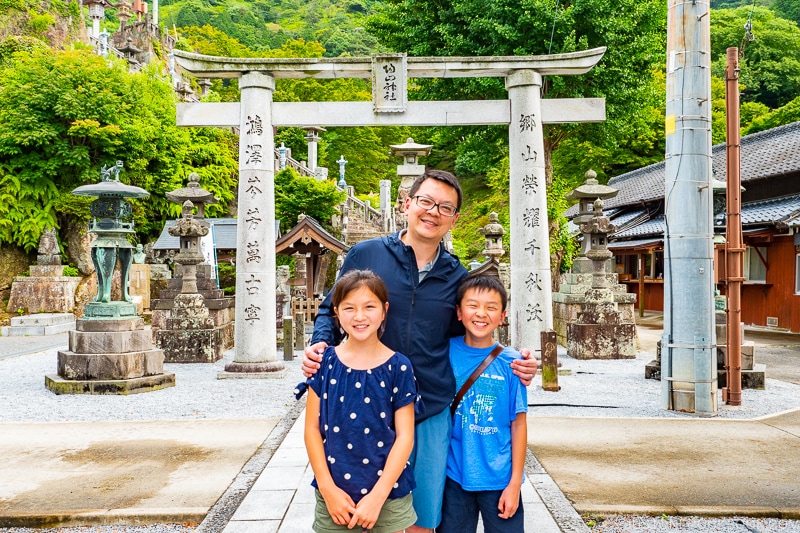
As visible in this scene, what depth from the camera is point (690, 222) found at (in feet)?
21.4

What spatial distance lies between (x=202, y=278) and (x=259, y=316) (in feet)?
14.7

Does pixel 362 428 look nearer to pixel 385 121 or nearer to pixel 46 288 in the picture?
pixel 385 121

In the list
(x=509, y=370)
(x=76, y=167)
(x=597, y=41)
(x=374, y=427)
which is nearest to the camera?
(x=374, y=427)

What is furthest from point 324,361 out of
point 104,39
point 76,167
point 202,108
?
point 104,39

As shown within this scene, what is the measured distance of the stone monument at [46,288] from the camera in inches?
728

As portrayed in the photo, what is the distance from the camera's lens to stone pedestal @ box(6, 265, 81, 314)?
1852 centimetres

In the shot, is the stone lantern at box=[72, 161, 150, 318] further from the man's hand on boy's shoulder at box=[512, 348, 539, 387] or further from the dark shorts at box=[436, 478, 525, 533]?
the man's hand on boy's shoulder at box=[512, 348, 539, 387]

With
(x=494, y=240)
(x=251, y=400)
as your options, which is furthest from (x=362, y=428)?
(x=494, y=240)

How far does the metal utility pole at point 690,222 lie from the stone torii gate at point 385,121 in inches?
102

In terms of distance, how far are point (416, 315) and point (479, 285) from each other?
281 mm

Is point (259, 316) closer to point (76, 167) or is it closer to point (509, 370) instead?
point (509, 370)

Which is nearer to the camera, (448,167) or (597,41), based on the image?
(597,41)

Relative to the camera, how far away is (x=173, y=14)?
5984 cm

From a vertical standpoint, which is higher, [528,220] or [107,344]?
[528,220]
